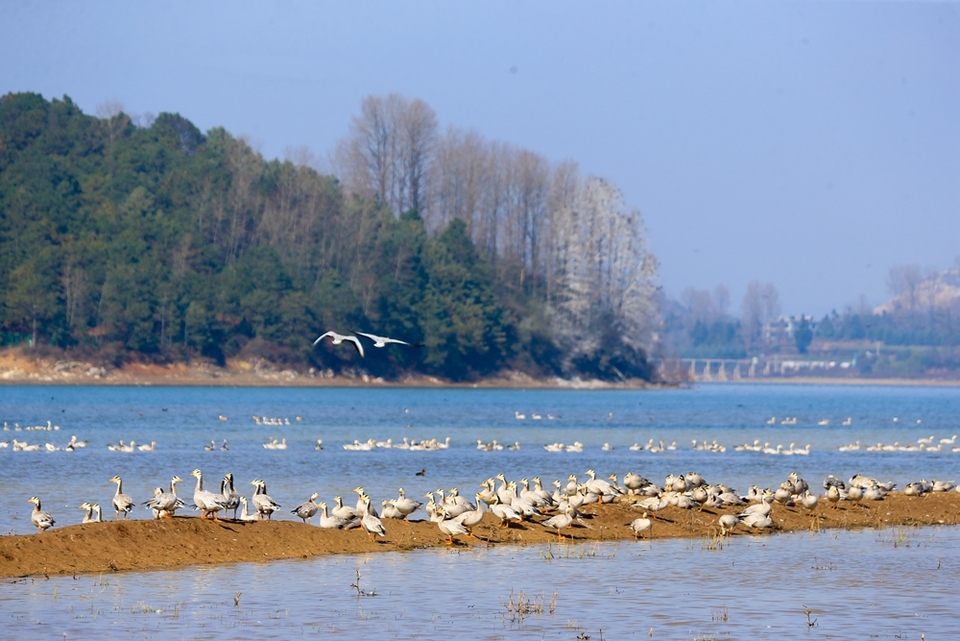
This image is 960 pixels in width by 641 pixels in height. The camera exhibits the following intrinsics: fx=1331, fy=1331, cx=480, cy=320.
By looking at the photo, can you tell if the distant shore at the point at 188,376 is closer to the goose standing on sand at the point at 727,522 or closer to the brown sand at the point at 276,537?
the brown sand at the point at 276,537

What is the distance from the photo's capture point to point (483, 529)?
70.9 ft

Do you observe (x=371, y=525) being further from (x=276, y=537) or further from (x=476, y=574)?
(x=476, y=574)

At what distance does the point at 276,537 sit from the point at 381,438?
32.3 meters

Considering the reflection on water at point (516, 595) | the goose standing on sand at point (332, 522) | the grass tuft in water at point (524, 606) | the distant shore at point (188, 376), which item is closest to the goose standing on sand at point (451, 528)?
the reflection on water at point (516, 595)

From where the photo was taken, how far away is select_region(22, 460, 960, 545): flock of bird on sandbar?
66.4 feet

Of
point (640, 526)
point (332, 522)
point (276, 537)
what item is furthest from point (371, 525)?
point (640, 526)

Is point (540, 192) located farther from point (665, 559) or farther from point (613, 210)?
point (665, 559)

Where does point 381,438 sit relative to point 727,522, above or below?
below

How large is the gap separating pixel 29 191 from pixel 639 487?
9643 centimetres

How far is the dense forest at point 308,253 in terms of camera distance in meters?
106

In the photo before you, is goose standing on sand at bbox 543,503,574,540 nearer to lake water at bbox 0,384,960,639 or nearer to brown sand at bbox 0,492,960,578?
brown sand at bbox 0,492,960,578

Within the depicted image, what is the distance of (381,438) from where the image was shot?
51.8 m

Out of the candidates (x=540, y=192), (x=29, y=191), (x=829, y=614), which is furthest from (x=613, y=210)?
(x=829, y=614)

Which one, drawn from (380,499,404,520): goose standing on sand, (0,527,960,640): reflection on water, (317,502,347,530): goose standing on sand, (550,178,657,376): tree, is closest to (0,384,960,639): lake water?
(0,527,960,640): reflection on water
